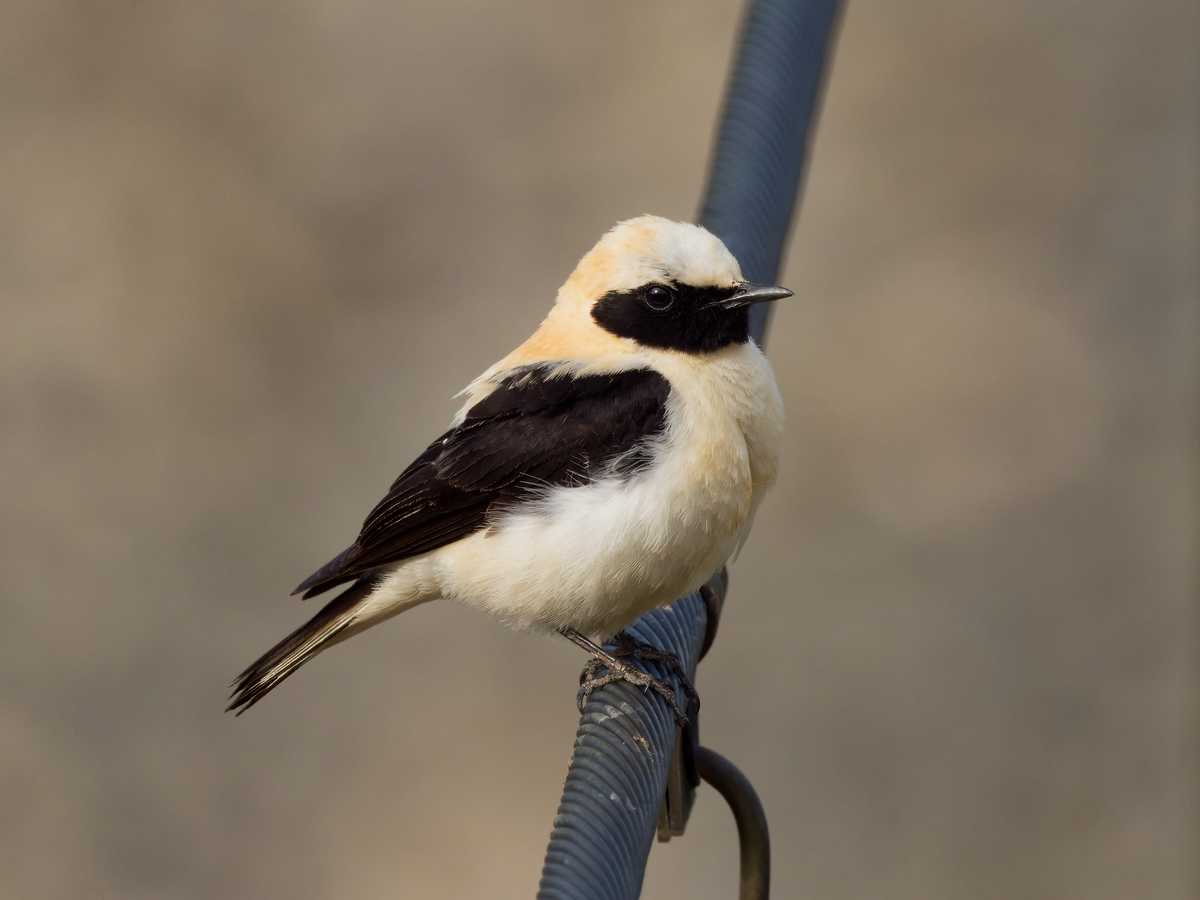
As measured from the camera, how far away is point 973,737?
6891 millimetres

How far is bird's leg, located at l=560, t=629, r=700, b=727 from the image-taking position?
113 inches

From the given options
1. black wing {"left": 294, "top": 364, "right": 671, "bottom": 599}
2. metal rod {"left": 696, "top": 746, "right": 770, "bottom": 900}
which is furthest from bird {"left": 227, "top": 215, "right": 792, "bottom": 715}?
metal rod {"left": 696, "top": 746, "right": 770, "bottom": 900}

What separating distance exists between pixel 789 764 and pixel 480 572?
3.78m

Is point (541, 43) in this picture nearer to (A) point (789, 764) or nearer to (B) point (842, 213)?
(B) point (842, 213)

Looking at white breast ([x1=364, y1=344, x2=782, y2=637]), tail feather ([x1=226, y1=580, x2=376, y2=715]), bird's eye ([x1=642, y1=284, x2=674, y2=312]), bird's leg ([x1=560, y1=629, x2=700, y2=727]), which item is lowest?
tail feather ([x1=226, y1=580, x2=376, y2=715])

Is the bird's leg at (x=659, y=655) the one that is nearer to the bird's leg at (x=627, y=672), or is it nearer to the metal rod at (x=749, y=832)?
the bird's leg at (x=627, y=672)

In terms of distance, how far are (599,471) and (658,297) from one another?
46 centimetres

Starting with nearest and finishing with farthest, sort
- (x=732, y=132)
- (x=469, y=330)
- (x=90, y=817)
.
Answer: (x=732, y=132), (x=90, y=817), (x=469, y=330)

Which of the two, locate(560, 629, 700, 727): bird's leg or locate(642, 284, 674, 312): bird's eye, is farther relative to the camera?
locate(642, 284, 674, 312): bird's eye

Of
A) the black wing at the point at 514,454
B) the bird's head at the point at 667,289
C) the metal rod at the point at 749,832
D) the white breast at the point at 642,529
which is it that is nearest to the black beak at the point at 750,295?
the bird's head at the point at 667,289

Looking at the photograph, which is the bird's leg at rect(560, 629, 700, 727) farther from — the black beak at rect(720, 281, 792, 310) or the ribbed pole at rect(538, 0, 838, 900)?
the black beak at rect(720, 281, 792, 310)

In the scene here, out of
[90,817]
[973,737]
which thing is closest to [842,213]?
[973,737]

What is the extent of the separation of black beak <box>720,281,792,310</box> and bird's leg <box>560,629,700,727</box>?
0.78 m

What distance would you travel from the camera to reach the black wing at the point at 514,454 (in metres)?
3.23
